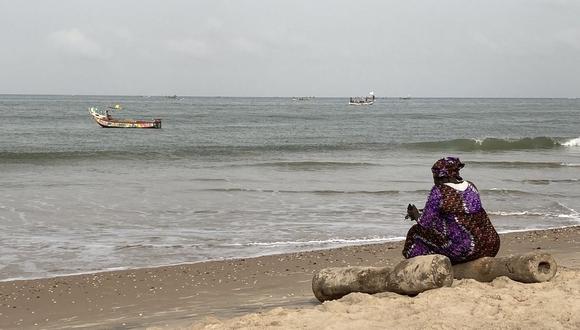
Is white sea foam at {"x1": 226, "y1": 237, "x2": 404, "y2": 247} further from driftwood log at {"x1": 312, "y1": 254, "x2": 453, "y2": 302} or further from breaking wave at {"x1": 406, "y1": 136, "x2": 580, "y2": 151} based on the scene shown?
breaking wave at {"x1": 406, "y1": 136, "x2": 580, "y2": 151}

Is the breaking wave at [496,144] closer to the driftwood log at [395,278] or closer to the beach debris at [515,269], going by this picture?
the beach debris at [515,269]

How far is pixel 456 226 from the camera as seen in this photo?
5.97 metres

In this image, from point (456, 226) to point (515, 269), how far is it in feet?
2.02

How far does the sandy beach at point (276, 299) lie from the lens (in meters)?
5.00

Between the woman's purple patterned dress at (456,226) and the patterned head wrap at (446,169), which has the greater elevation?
the patterned head wrap at (446,169)

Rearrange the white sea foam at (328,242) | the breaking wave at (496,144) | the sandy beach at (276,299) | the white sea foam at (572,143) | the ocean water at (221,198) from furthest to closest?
the white sea foam at (572,143) < the breaking wave at (496,144) < the white sea foam at (328,242) < the ocean water at (221,198) < the sandy beach at (276,299)

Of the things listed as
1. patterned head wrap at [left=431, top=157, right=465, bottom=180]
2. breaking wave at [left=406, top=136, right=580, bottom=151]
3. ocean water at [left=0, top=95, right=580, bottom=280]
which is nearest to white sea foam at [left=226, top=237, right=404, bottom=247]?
ocean water at [left=0, top=95, right=580, bottom=280]

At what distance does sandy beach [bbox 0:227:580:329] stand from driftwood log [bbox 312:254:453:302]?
0.14 m

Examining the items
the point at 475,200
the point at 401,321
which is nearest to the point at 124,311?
the point at 401,321

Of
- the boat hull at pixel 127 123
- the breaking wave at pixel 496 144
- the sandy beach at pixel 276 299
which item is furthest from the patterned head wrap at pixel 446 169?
the boat hull at pixel 127 123

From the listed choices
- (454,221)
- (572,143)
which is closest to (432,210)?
(454,221)

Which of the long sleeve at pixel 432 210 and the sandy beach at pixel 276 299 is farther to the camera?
the long sleeve at pixel 432 210

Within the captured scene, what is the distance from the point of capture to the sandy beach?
500 cm

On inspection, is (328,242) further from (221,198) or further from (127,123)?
(127,123)
